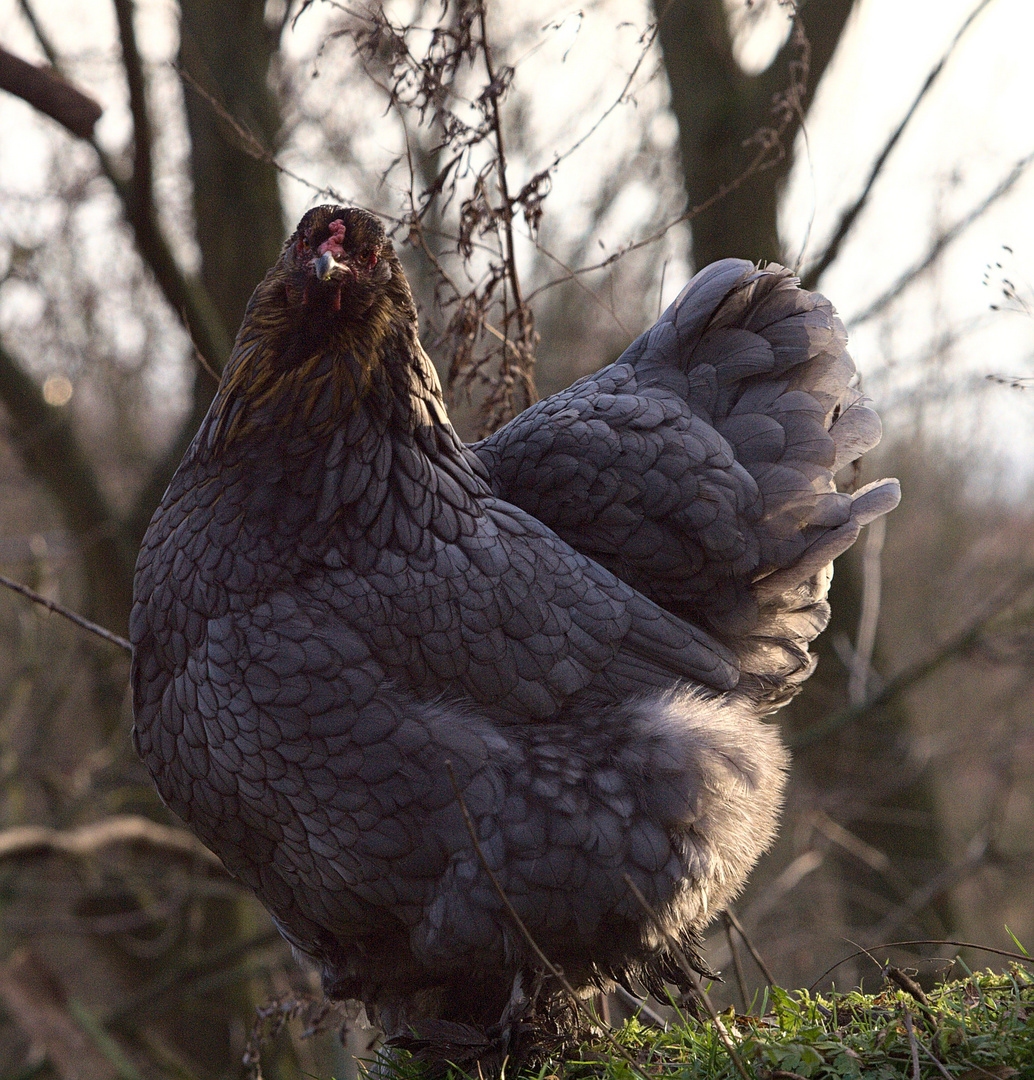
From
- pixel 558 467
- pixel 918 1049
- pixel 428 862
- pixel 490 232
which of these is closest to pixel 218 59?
pixel 490 232

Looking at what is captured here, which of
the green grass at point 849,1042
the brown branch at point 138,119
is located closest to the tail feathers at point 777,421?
the green grass at point 849,1042

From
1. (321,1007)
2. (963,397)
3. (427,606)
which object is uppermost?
(963,397)

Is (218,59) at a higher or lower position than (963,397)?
higher

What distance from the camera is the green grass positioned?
217 cm

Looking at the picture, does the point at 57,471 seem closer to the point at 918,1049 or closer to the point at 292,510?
the point at 292,510

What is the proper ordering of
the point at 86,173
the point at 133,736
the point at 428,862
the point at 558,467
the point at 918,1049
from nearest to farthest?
1. the point at 918,1049
2. the point at 428,862
3. the point at 133,736
4. the point at 558,467
5. the point at 86,173

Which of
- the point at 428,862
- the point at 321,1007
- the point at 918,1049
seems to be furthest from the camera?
the point at 321,1007

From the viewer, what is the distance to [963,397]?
8.93 meters

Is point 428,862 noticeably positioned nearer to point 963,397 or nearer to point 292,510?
point 292,510

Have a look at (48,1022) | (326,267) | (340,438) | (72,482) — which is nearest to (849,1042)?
(340,438)

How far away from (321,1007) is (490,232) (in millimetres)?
2983

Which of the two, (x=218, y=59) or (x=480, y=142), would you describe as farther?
(x=218, y=59)

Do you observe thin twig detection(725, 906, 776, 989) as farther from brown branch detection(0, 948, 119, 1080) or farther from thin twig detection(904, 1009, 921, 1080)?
brown branch detection(0, 948, 119, 1080)

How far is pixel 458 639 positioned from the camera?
2.55 m
